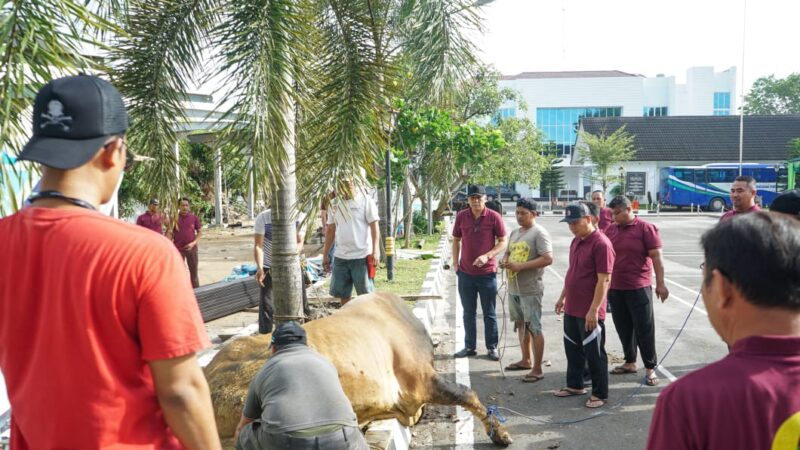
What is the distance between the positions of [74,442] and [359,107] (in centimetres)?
455

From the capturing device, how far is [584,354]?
6066 mm

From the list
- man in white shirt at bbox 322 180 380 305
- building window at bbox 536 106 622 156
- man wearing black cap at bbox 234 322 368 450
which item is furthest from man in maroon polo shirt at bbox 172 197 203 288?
building window at bbox 536 106 622 156

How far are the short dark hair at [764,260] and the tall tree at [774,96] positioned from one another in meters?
95.1

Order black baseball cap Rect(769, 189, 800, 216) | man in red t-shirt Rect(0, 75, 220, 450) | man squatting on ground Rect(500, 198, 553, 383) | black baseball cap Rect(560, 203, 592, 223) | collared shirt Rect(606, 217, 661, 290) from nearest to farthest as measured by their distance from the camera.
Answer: man in red t-shirt Rect(0, 75, 220, 450)
black baseball cap Rect(769, 189, 800, 216)
black baseball cap Rect(560, 203, 592, 223)
collared shirt Rect(606, 217, 661, 290)
man squatting on ground Rect(500, 198, 553, 383)

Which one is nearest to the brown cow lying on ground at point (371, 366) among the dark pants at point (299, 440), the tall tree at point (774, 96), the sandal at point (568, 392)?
the dark pants at point (299, 440)

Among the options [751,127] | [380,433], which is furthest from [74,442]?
[751,127]

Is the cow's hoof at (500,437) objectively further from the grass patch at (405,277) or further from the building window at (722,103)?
the building window at (722,103)

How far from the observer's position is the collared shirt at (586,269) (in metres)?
5.77

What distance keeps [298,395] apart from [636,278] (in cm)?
422

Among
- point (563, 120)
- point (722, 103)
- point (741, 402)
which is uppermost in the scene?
point (722, 103)

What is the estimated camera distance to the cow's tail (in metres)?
4.97

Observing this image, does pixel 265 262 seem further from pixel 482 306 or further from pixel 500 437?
pixel 500 437

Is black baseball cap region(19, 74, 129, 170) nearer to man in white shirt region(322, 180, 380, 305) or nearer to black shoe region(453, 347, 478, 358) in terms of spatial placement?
man in white shirt region(322, 180, 380, 305)

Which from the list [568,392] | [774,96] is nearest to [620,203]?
[568,392]
